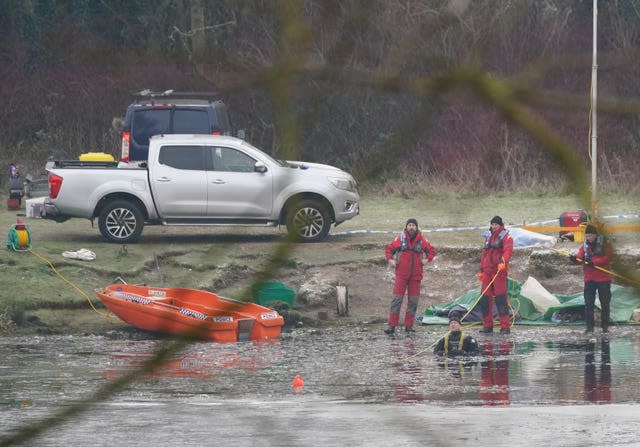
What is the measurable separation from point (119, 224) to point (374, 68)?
17016 mm

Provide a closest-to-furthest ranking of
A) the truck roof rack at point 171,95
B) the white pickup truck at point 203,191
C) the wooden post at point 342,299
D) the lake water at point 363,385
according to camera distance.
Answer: the truck roof rack at point 171,95
the white pickup truck at point 203,191
the lake water at point 363,385
the wooden post at point 342,299

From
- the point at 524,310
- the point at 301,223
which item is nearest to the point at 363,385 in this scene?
the point at 524,310

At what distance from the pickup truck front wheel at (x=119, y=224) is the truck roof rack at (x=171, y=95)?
16100 millimetres

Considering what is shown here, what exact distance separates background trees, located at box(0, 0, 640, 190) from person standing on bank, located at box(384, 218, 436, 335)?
14.8 meters

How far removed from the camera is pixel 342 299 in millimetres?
18922

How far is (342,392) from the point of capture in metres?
14.2

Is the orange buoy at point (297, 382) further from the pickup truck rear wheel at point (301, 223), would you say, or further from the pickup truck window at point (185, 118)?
the pickup truck rear wheel at point (301, 223)

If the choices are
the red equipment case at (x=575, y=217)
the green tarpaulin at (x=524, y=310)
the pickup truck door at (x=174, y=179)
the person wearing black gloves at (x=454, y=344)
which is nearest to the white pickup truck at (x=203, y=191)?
the pickup truck door at (x=174, y=179)

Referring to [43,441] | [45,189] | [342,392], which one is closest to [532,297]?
[342,392]

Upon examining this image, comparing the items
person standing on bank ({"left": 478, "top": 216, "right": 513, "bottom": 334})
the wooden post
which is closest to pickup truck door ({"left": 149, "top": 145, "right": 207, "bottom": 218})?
person standing on bank ({"left": 478, "top": 216, "right": 513, "bottom": 334})

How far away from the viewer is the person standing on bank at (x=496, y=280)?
1697 centimetres

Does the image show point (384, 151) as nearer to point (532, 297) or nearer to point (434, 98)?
point (434, 98)

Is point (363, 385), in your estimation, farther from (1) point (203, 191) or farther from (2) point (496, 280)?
(1) point (203, 191)

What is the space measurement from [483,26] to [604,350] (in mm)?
15471
